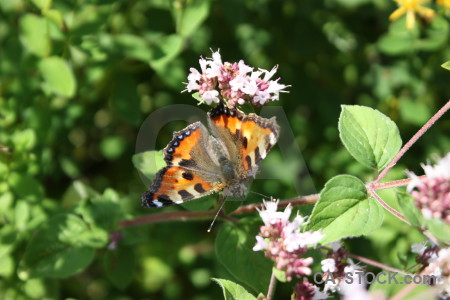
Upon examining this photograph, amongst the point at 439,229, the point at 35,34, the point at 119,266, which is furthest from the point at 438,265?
the point at 35,34

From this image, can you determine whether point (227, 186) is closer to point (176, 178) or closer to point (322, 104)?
point (176, 178)

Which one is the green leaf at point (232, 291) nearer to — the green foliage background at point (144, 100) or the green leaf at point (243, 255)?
the green leaf at point (243, 255)

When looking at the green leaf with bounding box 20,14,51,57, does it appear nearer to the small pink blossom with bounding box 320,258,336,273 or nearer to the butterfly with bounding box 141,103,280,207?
the butterfly with bounding box 141,103,280,207

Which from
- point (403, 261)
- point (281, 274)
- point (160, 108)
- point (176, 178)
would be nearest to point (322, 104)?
point (160, 108)

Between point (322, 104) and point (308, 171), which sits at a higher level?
point (322, 104)

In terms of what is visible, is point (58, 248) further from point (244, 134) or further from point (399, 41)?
point (399, 41)

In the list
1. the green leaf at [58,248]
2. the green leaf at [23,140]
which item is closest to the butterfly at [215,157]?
the green leaf at [58,248]

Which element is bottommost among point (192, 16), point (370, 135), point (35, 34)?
point (370, 135)
